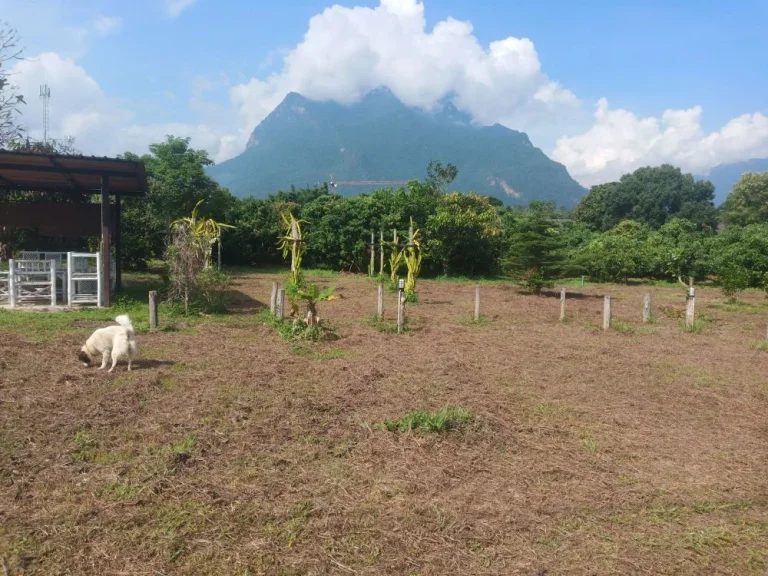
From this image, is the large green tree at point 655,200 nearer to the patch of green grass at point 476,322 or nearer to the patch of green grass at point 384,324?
the patch of green grass at point 476,322

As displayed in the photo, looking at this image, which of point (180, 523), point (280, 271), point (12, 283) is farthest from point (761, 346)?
point (280, 271)

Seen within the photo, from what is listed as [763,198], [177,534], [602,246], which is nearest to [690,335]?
[177,534]

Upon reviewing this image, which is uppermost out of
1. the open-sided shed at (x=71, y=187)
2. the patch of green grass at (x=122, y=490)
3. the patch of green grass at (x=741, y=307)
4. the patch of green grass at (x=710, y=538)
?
the open-sided shed at (x=71, y=187)

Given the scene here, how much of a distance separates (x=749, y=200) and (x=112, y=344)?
42235 mm

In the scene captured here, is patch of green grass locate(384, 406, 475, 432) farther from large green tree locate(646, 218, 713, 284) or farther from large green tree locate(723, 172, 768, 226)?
large green tree locate(723, 172, 768, 226)

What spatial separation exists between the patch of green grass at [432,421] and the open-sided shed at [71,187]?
8.61 meters

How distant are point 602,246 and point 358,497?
24.3 m

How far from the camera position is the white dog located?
22.8ft

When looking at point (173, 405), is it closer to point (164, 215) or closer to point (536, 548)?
point (536, 548)

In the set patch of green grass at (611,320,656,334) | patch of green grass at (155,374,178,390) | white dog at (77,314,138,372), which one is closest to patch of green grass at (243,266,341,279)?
patch of green grass at (611,320,656,334)

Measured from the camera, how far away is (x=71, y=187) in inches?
578

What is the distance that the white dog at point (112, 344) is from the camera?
6.95 meters

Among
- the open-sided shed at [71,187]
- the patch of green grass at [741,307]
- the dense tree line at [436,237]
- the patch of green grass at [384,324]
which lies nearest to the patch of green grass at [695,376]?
the patch of green grass at [384,324]

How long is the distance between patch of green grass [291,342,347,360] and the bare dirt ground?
1.9 inches
